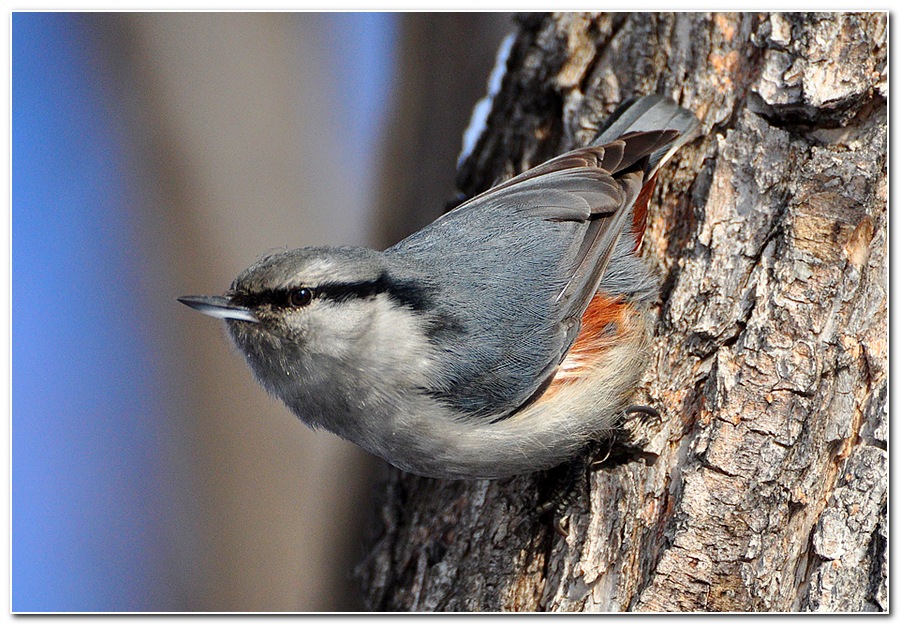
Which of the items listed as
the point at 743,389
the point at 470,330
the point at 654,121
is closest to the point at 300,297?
the point at 470,330

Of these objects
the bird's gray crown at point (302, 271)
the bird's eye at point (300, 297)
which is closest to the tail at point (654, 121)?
the bird's gray crown at point (302, 271)

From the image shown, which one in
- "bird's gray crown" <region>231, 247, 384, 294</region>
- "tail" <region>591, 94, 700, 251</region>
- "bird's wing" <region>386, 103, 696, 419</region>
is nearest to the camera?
"bird's gray crown" <region>231, 247, 384, 294</region>

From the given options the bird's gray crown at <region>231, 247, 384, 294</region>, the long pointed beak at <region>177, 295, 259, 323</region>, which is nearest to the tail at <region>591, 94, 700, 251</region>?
the bird's gray crown at <region>231, 247, 384, 294</region>

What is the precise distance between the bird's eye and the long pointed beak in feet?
0.28

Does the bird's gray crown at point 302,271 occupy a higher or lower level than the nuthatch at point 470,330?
higher

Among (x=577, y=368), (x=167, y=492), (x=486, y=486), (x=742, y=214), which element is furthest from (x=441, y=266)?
(x=167, y=492)

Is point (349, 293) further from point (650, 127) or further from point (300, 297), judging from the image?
point (650, 127)

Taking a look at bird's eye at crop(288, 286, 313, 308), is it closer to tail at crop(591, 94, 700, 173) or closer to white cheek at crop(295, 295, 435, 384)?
white cheek at crop(295, 295, 435, 384)

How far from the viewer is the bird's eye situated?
5.10 ft

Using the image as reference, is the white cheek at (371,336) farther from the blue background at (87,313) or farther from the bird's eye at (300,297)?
the blue background at (87,313)

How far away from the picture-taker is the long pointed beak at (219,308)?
154 centimetres

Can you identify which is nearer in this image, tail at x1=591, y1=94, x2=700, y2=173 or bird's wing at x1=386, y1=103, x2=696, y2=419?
bird's wing at x1=386, y1=103, x2=696, y2=419

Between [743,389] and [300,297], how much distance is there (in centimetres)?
→ 96

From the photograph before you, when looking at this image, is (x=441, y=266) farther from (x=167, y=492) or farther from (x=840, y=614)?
(x=167, y=492)
